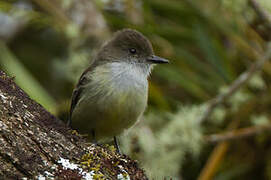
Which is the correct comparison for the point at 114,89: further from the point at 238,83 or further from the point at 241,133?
the point at 241,133

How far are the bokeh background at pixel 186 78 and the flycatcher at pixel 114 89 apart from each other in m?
1.10

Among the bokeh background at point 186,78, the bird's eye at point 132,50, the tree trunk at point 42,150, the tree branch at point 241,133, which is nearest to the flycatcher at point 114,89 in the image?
the bird's eye at point 132,50

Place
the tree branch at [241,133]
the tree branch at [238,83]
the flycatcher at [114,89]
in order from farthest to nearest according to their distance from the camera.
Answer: the tree branch at [241,133] < the tree branch at [238,83] < the flycatcher at [114,89]

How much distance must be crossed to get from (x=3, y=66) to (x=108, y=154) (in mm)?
3994

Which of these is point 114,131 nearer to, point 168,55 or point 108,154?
point 108,154

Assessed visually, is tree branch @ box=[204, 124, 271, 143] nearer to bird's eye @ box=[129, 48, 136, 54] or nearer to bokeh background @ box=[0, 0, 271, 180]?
bokeh background @ box=[0, 0, 271, 180]

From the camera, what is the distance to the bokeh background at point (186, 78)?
566 centimetres

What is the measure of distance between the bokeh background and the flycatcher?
110 cm

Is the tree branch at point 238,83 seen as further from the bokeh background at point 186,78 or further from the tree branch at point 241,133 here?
the tree branch at point 241,133

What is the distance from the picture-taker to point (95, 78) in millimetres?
4285

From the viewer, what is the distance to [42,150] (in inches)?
97.8

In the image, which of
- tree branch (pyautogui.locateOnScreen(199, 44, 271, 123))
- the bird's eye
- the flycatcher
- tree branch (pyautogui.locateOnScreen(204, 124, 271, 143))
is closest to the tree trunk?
the flycatcher

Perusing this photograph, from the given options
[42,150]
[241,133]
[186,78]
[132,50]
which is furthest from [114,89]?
[186,78]

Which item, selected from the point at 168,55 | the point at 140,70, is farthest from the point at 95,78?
the point at 168,55
